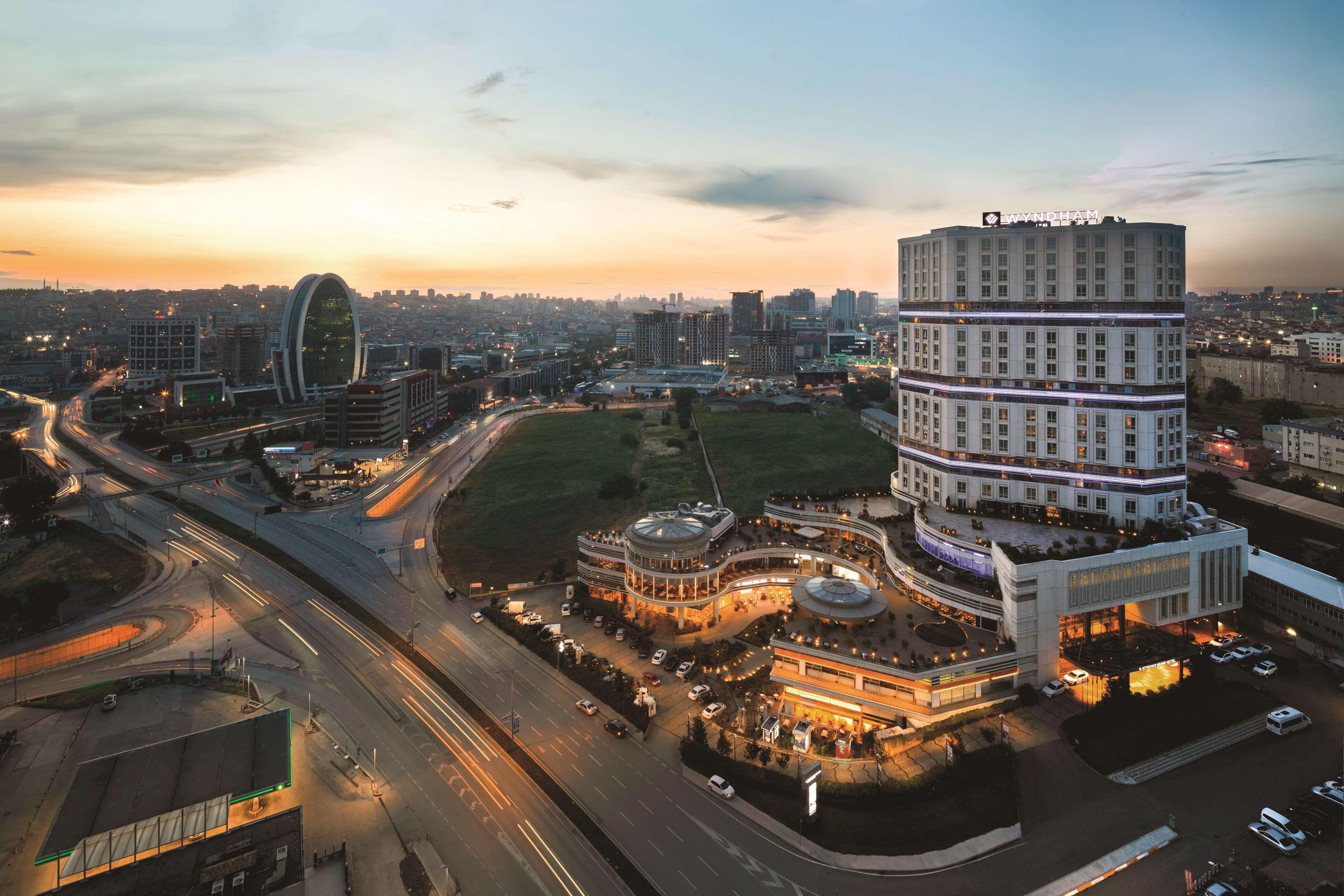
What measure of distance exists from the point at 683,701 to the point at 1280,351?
219 meters

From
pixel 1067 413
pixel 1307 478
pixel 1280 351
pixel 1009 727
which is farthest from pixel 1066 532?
pixel 1280 351

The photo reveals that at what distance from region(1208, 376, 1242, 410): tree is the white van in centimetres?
12840

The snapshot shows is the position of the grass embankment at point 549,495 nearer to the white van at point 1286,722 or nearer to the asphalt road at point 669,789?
the asphalt road at point 669,789

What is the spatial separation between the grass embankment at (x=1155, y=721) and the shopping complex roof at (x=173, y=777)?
5750 cm

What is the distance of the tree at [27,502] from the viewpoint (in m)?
94.7

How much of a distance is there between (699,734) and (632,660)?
15.3 metres

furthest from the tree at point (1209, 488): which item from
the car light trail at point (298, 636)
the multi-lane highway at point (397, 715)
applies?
the car light trail at point (298, 636)

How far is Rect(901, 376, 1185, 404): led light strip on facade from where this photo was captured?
224 feet

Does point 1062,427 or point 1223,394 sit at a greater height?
point 1223,394

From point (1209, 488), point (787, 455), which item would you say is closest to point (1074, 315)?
point (1209, 488)

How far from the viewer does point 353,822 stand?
42781 mm

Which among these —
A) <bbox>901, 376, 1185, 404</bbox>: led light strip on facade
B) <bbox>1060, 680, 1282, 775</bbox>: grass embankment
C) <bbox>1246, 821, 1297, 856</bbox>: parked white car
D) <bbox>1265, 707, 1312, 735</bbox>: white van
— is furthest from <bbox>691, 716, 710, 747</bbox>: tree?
<bbox>901, 376, 1185, 404</bbox>: led light strip on facade

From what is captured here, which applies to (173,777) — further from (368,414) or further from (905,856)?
(368,414)

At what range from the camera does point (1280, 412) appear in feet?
412
